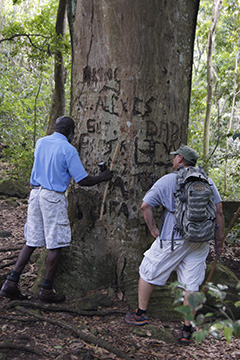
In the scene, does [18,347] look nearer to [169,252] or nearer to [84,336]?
[84,336]

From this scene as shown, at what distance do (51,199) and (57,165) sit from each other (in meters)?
0.40

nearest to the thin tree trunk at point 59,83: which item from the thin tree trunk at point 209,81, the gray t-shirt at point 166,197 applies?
the thin tree trunk at point 209,81

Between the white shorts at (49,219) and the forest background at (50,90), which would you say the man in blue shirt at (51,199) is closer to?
the white shorts at (49,219)

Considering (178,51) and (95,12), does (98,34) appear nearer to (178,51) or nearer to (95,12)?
(95,12)

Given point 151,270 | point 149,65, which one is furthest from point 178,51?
point 151,270

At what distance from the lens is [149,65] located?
4.54 meters

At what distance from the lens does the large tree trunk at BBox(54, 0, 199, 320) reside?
4.53m

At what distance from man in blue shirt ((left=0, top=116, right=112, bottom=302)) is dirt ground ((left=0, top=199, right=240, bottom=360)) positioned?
27cm

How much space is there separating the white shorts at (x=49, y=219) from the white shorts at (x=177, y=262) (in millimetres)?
1071

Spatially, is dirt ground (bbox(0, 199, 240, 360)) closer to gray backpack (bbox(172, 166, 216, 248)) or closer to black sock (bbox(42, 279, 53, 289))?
black sock (bbox(42, 279, 53, 289))

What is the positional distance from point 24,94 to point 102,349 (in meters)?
13.4

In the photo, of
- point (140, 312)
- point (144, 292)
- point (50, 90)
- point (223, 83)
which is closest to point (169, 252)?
point (144, 292)

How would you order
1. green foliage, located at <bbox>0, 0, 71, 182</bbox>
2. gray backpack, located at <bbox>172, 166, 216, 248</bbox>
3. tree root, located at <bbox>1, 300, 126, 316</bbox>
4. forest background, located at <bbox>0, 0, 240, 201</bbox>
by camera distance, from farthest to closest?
forest background, located at <bbox>0, 0, 240, 201</bbox> → green foliage, located at <bbox>0, 0, 71, 182</bbox> → tree root, located at <bbox>1, 300, 126, 316</bbox> → gray backpack, located at <bbox>172, 166, 216, 248</bbox>

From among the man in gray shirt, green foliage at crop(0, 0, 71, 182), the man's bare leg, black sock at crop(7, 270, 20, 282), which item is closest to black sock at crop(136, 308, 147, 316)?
the man's bare leg
